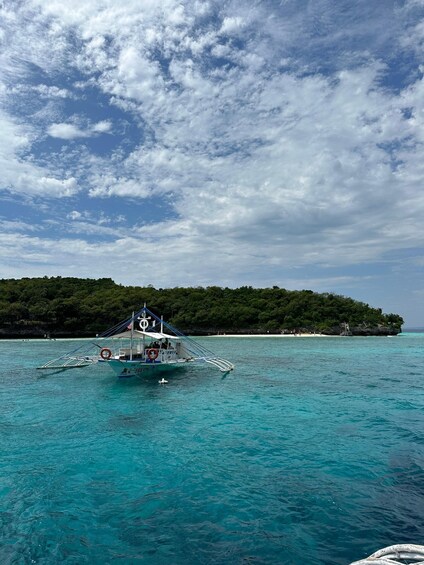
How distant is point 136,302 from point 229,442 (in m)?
89.6

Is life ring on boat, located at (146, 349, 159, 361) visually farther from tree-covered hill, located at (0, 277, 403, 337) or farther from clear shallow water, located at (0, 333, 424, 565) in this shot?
tree-covered hill, located at (0, 277, 403, 337)

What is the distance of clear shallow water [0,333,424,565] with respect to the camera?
707 cm

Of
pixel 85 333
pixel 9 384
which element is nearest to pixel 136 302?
pixel 85 333

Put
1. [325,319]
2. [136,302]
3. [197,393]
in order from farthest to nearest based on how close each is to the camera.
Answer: [325,319] < [136,302] < [197,393]

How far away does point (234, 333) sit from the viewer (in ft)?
343

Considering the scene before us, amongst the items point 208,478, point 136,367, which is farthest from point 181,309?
→ point 208,478

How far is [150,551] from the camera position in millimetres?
6820

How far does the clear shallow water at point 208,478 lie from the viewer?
707 centimetres

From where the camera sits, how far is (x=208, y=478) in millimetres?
9953

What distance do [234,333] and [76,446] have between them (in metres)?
93.0

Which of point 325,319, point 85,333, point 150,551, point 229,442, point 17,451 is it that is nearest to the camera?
point 150,551

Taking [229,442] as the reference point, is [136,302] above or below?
above

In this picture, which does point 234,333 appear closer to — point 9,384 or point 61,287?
point 61,287

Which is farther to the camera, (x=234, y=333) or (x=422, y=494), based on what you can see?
(x=234, y=333)
